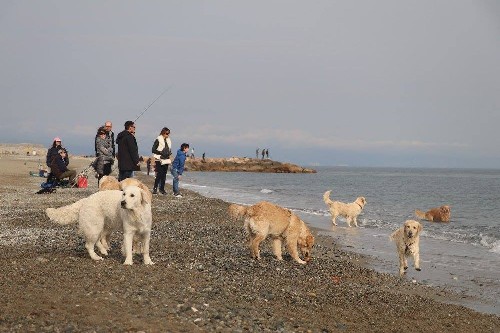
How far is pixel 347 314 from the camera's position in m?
6.34

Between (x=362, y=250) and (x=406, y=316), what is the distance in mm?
6118

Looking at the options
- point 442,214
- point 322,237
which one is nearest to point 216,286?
point 322,237

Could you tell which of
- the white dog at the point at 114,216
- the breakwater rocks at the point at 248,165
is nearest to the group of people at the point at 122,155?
the white dog at the point at 114,216

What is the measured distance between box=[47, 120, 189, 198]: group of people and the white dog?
217 inches

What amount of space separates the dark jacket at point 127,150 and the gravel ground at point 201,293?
3.13m

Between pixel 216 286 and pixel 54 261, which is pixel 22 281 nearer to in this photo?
pixel 54 261

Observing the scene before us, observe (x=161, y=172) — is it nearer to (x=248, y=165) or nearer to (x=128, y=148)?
(x=128, y=148)

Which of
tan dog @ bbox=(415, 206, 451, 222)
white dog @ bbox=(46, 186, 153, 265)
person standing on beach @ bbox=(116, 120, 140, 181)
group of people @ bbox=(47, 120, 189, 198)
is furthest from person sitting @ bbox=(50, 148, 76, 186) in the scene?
tan dog @ bbox=(415, 206, 451, 222)

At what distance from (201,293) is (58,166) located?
1499 cm

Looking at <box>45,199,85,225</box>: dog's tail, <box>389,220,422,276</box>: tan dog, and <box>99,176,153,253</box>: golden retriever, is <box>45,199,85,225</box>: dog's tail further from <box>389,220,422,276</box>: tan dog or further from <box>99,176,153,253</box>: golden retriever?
<box>389,220,422,276</box>: tan dog

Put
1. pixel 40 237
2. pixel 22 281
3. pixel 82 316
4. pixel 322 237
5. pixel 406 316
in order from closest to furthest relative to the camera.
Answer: pixel 82 316, pixel 22 281, pixel 406 316, pixel 40 237, pixel 322 237

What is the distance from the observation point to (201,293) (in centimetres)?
632

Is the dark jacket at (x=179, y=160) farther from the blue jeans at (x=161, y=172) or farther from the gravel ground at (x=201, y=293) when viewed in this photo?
the gravel ground at (x=201, y=293)

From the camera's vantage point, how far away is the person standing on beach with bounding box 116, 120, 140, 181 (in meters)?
13.3
